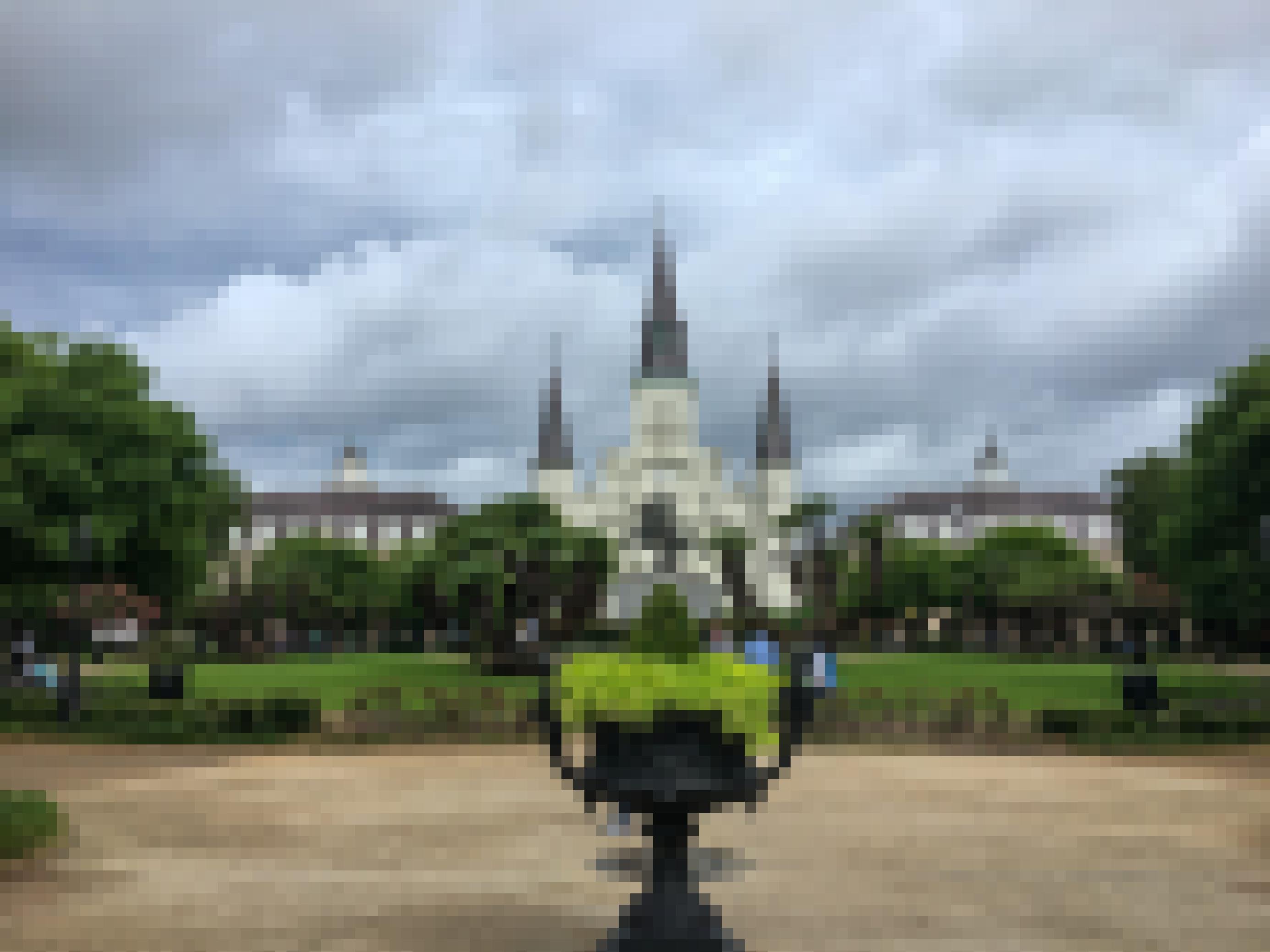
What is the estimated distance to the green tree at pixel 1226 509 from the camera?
3644 cm

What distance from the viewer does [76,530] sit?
32.9 metres

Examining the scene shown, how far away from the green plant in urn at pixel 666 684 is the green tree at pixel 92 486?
79.5 feet

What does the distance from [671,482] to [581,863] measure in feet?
306

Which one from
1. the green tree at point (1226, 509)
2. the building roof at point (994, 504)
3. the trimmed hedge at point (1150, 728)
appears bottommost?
the trimmed hedge at point (1150, 728)

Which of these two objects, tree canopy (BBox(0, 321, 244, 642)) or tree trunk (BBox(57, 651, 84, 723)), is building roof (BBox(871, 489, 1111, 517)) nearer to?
tree canopy (BBox(0, 321, 244, 642))

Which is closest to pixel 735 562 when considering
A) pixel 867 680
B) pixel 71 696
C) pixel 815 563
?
pixel 815 563

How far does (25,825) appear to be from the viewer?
50.2ft

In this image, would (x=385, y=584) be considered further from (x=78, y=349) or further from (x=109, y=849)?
(x=109, y=849)

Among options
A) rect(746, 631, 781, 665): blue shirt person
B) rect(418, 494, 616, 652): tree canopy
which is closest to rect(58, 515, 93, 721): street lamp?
rect(418, 494, 616, 652): tree canopy

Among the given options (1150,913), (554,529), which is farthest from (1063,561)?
(1150,913)

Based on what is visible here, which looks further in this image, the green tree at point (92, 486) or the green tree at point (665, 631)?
the green tree at point (92, 486)

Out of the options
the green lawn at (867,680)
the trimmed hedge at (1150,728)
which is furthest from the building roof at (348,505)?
the trimmed hedge at (1150,728)

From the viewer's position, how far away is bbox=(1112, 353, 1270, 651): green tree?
120 ft

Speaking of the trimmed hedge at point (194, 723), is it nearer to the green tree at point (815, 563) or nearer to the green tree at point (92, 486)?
the green tree at point (92, 486)
